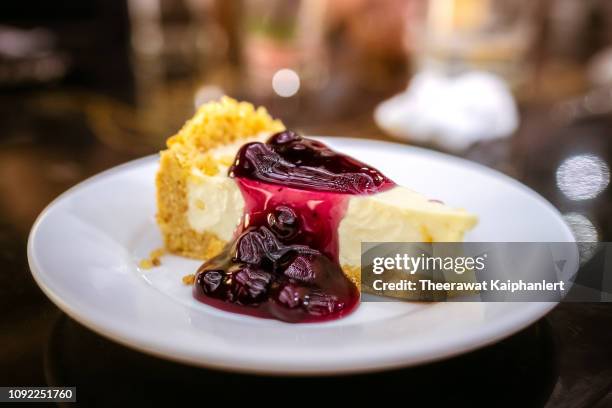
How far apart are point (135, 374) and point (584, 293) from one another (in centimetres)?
82

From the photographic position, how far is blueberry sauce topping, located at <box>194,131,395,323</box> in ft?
3.81

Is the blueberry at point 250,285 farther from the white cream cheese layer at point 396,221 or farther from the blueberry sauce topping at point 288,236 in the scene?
the white cream cheese layer at point 396,221

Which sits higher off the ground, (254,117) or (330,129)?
(254,117)

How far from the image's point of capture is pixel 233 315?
116 cm

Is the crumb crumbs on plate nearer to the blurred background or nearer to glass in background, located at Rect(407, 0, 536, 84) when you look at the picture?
the blurred background

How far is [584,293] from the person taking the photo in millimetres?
1296

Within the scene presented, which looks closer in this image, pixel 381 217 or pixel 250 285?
pixel 250 285

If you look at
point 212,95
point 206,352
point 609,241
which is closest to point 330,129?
point 212,95

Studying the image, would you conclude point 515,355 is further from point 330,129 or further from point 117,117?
point 117,117

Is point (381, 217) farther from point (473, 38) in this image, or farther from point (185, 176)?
point (473, 38)

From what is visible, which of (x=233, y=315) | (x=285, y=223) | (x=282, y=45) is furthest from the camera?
(x=282, y=45)

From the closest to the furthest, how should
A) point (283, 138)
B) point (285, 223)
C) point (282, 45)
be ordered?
point (285, 223)
point (283, 138)
point (282, 45)

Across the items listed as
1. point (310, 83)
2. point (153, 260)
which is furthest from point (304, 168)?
point (310, 83)

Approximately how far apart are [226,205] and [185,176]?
11 cm
